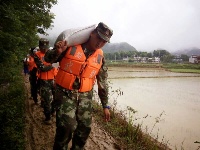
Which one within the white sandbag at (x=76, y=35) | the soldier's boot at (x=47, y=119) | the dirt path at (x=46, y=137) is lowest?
the dirt path at (x=46, y=137)

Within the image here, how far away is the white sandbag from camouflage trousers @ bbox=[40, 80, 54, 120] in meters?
2.83

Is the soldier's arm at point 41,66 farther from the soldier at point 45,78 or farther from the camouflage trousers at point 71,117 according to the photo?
the camouflage trousers at point 71,117

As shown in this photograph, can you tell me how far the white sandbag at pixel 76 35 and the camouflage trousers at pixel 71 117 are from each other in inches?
26.8

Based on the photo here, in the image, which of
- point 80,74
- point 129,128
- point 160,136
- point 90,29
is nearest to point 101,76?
point 80,74

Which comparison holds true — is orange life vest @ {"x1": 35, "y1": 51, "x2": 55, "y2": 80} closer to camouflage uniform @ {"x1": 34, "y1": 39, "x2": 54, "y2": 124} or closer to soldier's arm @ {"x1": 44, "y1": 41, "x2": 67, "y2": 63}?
camouflage uniform @ {"x1": 34, "y1": 39, "x2": 54, "y2": 124}

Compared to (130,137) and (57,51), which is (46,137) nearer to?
(130,137)

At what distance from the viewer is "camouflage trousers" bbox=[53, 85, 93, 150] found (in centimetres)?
287

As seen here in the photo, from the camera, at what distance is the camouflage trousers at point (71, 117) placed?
287 cm

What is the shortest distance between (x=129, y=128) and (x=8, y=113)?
2797mm

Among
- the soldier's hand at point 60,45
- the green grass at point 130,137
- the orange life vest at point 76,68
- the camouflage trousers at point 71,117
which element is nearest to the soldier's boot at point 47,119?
the green grass at point 130,137

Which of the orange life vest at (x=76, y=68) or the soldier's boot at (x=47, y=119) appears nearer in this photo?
the orange life vest at (x=76, y=68)

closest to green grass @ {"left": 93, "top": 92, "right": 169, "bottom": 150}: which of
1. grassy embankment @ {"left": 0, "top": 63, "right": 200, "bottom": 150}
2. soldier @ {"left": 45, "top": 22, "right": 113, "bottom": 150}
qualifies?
grassy embankment @ {"left": 0, "top": 63, "right": 200, "bottom": 150}

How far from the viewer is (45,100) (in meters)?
5.48

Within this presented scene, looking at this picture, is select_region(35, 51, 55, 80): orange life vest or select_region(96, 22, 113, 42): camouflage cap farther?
select_region(35, 51, 55, 80): orange life vest
